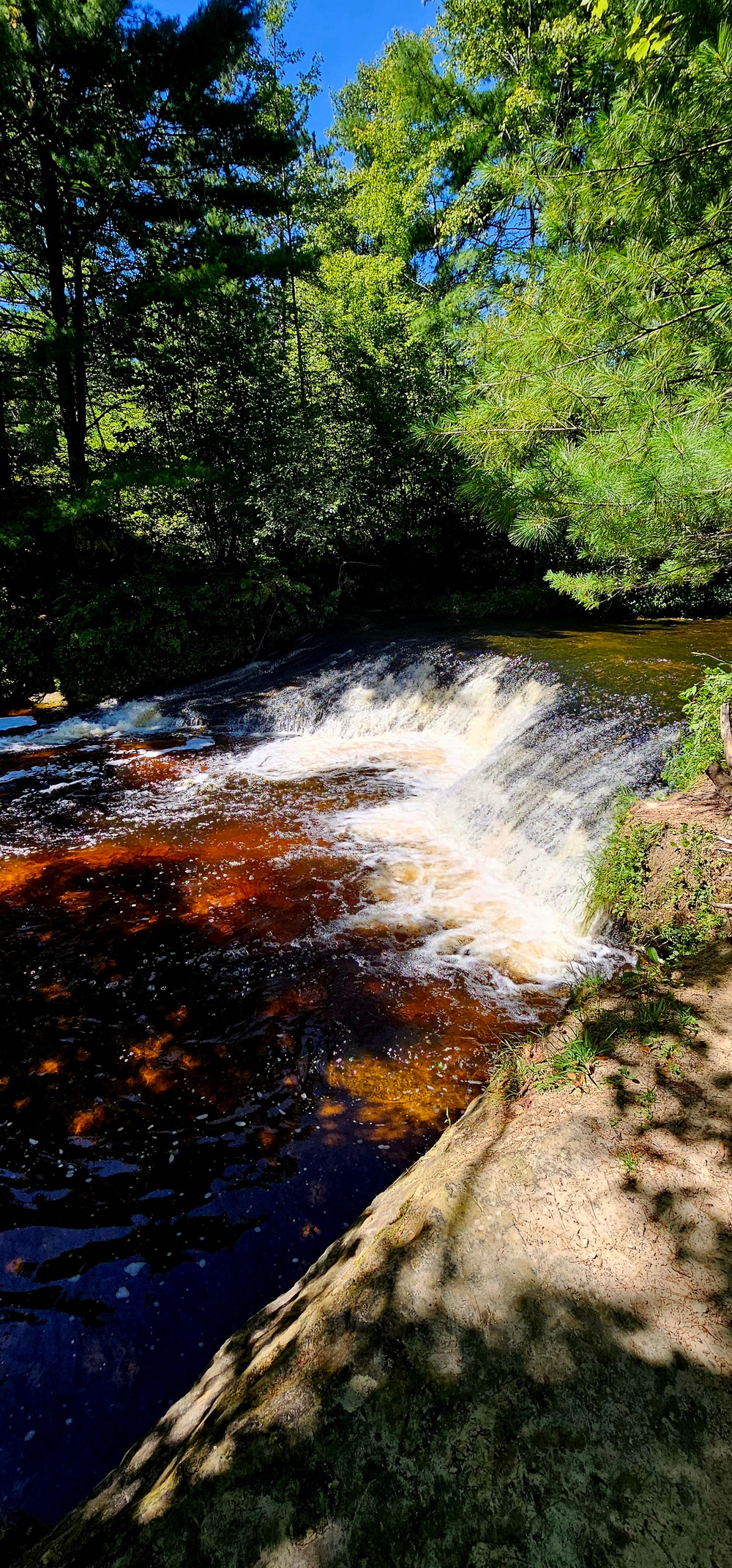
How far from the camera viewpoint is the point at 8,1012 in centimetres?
393

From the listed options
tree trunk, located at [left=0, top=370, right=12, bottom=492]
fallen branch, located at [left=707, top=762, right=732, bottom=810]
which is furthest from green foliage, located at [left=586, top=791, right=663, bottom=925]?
tree trunk, located at [left=0, top=370, right=12, bottom=492]

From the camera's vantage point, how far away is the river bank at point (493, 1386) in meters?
1.22

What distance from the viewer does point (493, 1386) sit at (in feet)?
4.72

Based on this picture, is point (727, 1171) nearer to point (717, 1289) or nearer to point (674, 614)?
point (717, 1289)

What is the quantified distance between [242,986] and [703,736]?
4.28 metres

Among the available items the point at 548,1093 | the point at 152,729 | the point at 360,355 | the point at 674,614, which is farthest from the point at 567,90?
the point at 548,1093

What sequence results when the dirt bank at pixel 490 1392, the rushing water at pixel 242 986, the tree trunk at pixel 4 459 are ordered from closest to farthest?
the dirt bank at pixel 490 1392 < the rushing water at pixel 242 986 < the tree trunk at pixel 4 459

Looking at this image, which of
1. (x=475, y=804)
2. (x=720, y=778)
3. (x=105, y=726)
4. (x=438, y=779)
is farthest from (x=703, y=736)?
(x=105, y=726)

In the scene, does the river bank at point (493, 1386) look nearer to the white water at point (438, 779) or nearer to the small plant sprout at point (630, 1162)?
the small plant sprout at point (630, 1162)

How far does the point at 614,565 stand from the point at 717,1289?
18.8 feet

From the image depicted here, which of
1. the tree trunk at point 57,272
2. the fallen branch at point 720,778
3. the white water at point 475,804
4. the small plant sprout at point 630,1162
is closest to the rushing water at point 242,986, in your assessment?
the white water at point 475,804

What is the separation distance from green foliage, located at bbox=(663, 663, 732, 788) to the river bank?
3.16 meters

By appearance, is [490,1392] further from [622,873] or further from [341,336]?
[341,336]

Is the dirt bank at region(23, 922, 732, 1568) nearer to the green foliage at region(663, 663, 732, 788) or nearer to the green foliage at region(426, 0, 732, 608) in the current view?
the green foliage at region(663, 663, 732, 788)
